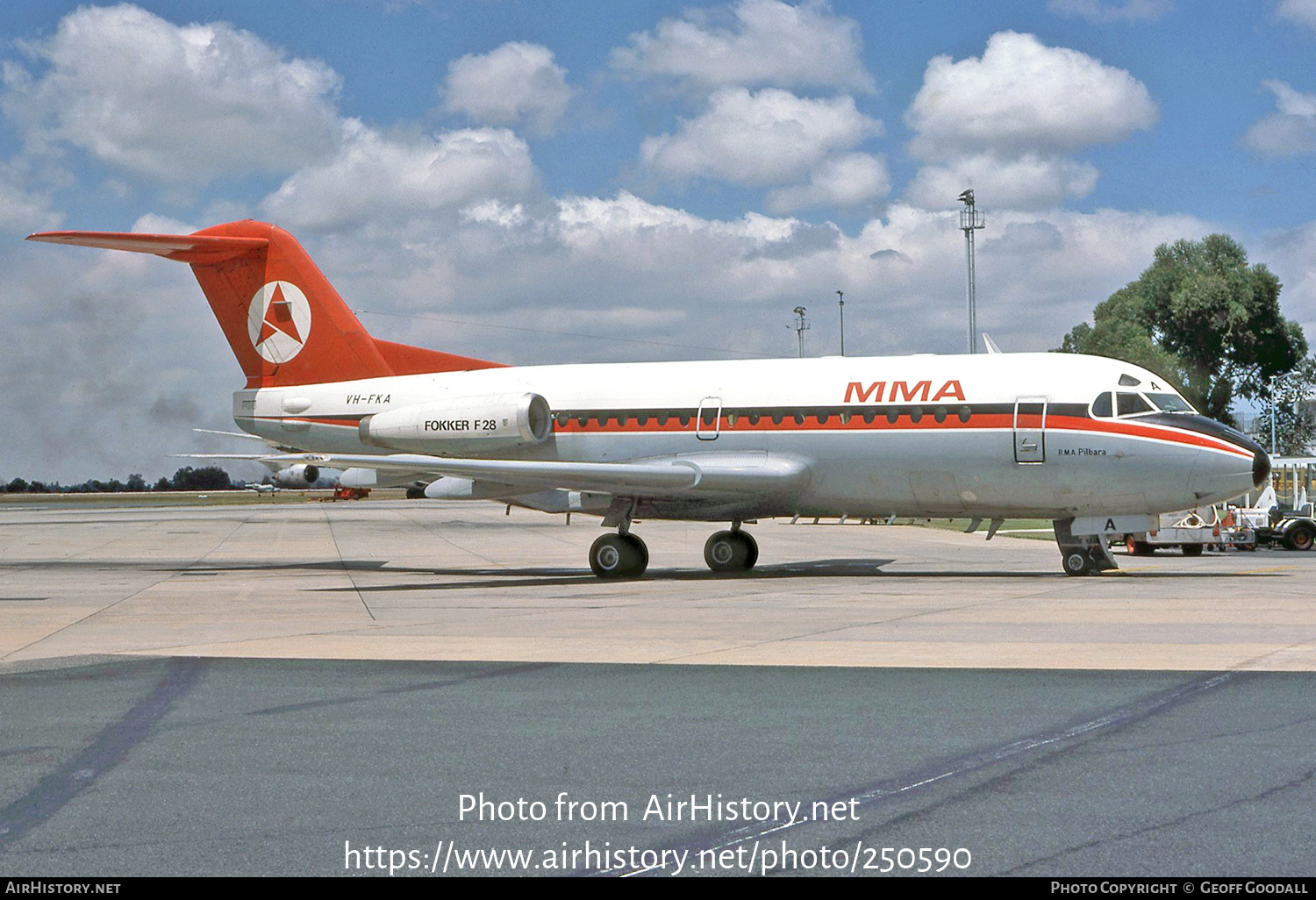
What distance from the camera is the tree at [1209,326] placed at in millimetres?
83688

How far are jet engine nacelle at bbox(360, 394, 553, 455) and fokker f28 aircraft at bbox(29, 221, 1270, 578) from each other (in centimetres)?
4

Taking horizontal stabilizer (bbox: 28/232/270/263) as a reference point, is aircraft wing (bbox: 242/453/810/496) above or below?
Answer: below

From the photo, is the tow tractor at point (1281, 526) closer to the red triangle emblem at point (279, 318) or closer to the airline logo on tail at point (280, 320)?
the airline logo on tail at point (280, 320)

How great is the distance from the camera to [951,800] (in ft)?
21.0

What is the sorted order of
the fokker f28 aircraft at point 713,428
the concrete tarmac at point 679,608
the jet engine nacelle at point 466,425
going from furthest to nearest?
the jet engine nacelle at point 466,425 < the fokker f28 aircraft at point 713,428 < the concrete tarmac at point 679,608

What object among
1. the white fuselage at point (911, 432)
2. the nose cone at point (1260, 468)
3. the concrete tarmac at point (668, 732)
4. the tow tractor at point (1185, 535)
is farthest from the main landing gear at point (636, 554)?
the tow tractor at point (1185, 535)

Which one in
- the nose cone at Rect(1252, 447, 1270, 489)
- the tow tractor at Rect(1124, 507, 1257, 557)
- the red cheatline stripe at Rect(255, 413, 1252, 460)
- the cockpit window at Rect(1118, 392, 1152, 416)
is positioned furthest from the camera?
the tow tractor at Rect(1124, 507, 1257, 557)

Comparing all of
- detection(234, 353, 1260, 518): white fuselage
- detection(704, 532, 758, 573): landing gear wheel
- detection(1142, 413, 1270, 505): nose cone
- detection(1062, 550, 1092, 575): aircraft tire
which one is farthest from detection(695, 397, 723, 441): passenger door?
detection(1142, 413, 1270, 505): nose cone

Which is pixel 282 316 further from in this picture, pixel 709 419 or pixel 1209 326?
pixel 1209 326

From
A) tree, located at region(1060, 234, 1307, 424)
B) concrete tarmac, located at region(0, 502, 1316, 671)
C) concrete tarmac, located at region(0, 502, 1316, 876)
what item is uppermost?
tree, located at region(1060, 234, 1307, 424)

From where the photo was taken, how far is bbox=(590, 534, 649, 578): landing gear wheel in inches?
A: 954

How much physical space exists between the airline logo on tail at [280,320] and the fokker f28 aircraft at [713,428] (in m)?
0.04

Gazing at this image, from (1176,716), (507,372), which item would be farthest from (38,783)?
(507,372)

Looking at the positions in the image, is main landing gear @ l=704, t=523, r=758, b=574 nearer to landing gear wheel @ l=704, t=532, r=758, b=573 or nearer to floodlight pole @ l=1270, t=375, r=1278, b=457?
landing gear wheel @ l=704, t=532, r=758, b=573
